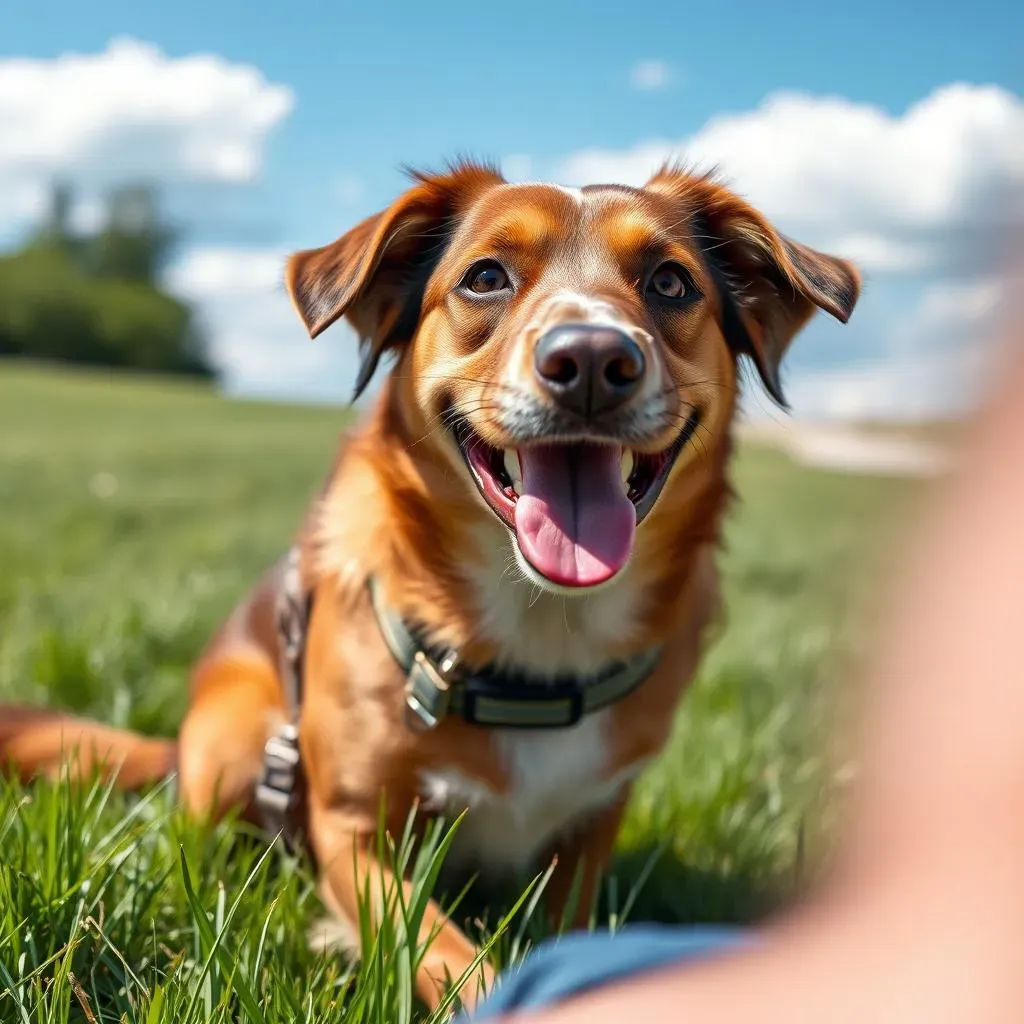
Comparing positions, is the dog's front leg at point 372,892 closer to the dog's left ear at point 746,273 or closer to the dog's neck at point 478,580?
the dog's neck at point 478,580

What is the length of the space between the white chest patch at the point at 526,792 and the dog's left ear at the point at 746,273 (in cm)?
100

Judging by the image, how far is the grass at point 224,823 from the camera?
5.72 feet

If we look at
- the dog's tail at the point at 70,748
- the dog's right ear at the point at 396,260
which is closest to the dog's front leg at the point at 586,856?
the dog's tail at the point at 70,748

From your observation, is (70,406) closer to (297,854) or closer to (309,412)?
(309,412)

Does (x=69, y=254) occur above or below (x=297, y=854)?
above

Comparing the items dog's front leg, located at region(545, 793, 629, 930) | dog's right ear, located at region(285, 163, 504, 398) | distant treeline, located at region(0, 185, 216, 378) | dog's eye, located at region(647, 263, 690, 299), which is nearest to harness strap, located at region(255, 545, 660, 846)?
dog's front leg, located at region(545, 793, 629, 930)

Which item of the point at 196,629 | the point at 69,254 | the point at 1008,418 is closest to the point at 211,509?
the point at 196,629

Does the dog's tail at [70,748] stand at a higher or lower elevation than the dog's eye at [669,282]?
lower

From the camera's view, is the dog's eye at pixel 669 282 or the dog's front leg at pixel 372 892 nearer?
the dog's front leg at pixel 372 892

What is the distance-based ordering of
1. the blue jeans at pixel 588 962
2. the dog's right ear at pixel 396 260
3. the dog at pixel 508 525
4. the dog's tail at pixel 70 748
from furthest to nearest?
1. the dog's tail at pixel 70 748
2. the dog's right ear at pixel 396 260
3. the dog at pixel 508 525
4. the blue jeans at pixel 588 962

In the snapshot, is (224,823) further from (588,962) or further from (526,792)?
(588,962)

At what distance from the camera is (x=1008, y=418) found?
59 centimetres

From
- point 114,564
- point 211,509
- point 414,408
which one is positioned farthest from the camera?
point 211,509

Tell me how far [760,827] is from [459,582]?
1.30 meters
